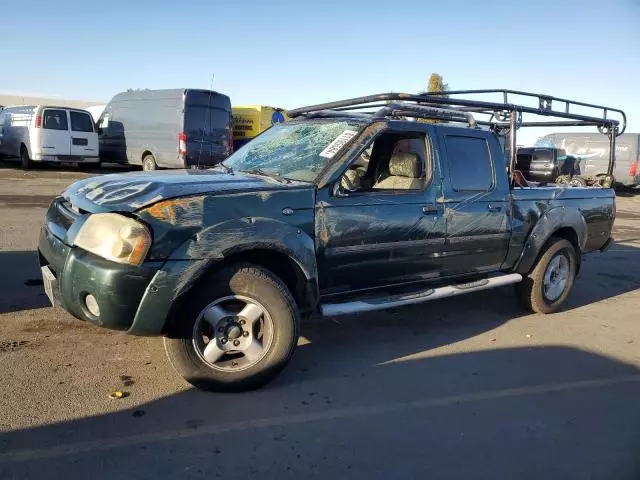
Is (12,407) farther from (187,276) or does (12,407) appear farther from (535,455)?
(535,455)

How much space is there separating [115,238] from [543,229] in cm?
410

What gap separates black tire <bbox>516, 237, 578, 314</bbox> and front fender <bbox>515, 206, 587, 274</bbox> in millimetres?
107

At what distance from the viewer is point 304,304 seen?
13.1ft

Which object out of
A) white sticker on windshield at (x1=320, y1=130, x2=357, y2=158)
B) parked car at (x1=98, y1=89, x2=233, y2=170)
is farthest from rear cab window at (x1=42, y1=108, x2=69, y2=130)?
white sticker on windshield at (x1=320, y1=130, x2=357, y2=158)

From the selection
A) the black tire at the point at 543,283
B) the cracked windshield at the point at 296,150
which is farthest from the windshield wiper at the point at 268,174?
the black tire at the point at 543,283

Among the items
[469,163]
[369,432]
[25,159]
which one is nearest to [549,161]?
[469,163]

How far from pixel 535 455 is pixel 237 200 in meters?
2.30

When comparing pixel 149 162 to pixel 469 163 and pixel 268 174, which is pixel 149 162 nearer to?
pixel 268 174

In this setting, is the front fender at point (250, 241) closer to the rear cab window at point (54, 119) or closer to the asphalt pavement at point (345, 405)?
the asphalt pavement at point (345, 405)

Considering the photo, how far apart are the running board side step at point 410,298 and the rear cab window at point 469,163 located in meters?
0.84

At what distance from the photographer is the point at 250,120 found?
2016 centimetres

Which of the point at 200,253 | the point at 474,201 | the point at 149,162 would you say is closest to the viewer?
the point at 200,253

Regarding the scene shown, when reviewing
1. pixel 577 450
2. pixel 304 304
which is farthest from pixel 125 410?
pixel 577 450

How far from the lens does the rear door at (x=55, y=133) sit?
16.9 m
